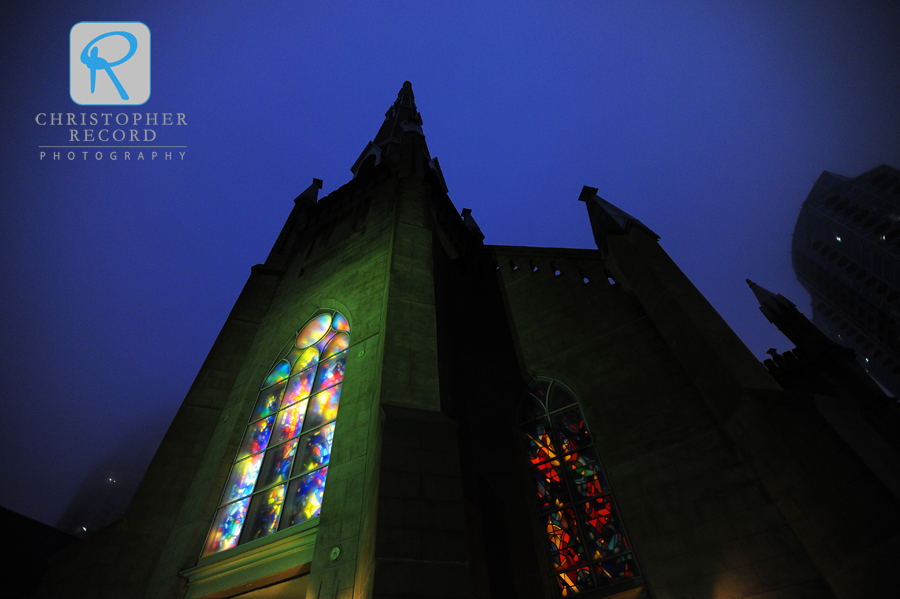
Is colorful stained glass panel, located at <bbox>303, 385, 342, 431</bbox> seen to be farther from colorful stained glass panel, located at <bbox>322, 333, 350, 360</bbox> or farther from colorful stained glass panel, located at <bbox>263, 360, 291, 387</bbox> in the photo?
colorful stained glass panel, located at <bbox>263, 360, 291, 387</bbox>

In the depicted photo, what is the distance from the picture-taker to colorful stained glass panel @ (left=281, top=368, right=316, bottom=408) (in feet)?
33.5

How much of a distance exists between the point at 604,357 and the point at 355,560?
20.9ft

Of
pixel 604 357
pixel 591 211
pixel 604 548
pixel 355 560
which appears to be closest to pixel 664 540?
pixel 604 548

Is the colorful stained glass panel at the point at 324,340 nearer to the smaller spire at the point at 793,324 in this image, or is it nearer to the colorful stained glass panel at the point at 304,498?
the colorful stained glass panel at the point at 304,498

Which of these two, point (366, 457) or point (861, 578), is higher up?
point (366, 457)

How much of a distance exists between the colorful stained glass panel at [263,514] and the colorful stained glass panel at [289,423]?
1165 mm

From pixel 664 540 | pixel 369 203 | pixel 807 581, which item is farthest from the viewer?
pixel 369 203

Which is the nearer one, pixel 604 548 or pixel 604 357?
pixel 604 548

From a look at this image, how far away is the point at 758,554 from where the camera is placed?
6.45 m

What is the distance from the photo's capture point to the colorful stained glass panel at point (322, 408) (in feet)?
30.0

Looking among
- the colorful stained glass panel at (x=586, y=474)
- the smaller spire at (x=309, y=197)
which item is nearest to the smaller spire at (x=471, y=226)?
the smaller spire at (x=309, y=197)

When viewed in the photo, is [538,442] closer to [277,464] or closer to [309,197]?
[277,464]

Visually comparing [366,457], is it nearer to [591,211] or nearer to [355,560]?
[355,560]

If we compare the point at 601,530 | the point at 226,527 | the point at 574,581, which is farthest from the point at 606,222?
the point at 226,527
